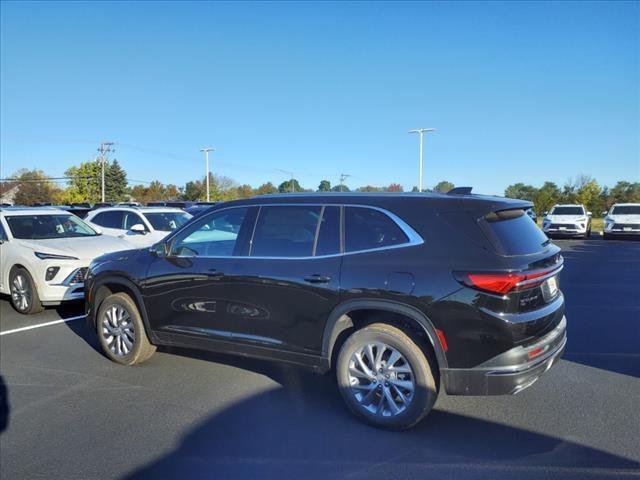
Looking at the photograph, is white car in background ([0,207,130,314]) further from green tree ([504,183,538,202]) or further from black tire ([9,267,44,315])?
green tree ([504,183,538,202])

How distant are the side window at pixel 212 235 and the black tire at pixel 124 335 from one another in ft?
2.85

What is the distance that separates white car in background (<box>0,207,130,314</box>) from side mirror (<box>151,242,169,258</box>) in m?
3.30

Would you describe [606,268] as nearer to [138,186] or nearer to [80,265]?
[80,265]

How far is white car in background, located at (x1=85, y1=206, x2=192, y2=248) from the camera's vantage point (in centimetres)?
1163

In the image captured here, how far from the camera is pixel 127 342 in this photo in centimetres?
539

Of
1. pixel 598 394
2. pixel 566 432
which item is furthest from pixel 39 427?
pixel 598 394

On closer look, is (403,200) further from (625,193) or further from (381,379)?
(625,193)

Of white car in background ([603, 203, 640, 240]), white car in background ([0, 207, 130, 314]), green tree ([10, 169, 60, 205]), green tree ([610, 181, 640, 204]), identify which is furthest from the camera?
green tree ([10, 169, 60, 205])

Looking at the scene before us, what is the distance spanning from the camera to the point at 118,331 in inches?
214

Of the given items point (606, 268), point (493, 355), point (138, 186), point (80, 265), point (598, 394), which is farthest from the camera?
point (138, 186)

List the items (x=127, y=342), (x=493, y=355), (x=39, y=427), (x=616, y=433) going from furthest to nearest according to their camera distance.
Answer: (x=127, y=342), (x=39, y=427), (x=616, y=433), (x=493, y=355)

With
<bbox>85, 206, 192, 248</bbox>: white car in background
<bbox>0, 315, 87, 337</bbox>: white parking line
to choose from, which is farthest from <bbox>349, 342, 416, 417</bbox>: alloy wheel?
<bbox>85, 206, 192, 248</bbox>: white car in background

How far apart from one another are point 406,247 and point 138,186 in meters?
100

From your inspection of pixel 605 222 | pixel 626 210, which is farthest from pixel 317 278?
pixel 626 210
